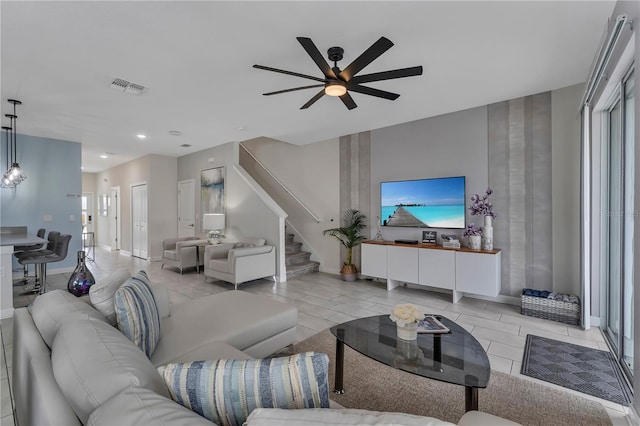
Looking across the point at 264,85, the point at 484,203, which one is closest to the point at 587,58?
the point at 484,203

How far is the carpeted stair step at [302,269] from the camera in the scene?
547 centimetres

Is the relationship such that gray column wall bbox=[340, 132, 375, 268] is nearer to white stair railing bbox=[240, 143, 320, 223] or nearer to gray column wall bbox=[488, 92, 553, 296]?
white stair railing bbox=[240, 143, 320, 223]

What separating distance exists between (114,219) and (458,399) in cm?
1051

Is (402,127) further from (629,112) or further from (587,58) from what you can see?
(629,112)

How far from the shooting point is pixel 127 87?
3344 millimetres

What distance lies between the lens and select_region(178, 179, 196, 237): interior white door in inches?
288

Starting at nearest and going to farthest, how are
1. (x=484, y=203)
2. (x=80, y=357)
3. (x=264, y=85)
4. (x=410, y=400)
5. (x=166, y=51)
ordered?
(x=80, y=357), (x=410, y=400), (x=166, y=51), (x=264, y=85), (x=484, y=203)

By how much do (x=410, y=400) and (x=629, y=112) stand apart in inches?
111

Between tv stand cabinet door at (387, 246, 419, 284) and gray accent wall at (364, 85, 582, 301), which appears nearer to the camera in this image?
gray accent wall at (364, 85, 582, 301)

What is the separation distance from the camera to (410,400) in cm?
195

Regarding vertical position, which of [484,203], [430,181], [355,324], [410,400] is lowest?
[410,400]

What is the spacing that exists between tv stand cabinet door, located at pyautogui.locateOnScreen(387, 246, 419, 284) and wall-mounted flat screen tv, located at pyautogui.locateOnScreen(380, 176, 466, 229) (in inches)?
20.2

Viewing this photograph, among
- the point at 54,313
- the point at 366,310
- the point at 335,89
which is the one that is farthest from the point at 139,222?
the point at 335,89

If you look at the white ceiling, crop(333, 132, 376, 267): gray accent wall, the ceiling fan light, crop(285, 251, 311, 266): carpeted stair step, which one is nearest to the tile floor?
crop(285, 251, 311, 266): carpeted stair step
